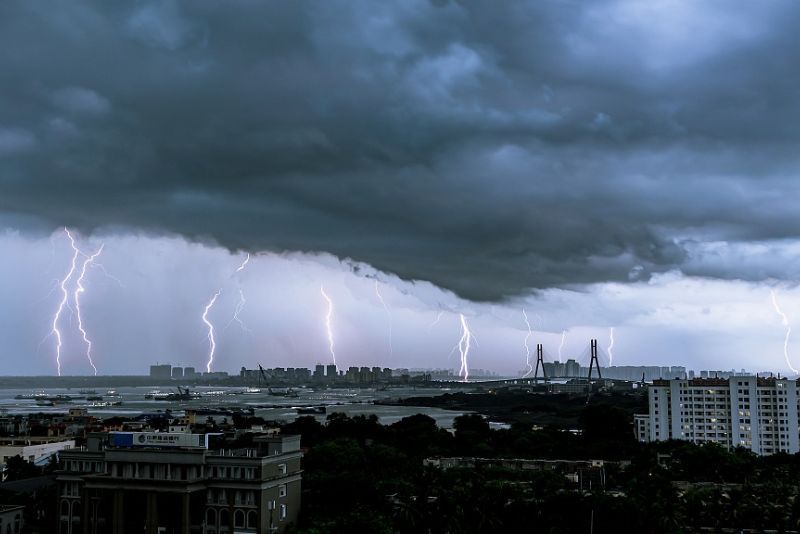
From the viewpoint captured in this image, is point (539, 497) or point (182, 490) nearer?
point (182, 490)

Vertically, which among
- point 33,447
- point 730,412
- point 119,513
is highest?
point 119,513

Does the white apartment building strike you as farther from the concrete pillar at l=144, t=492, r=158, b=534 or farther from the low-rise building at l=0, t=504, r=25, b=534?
the low-rise building at l=0, t=504, r=25, b=534

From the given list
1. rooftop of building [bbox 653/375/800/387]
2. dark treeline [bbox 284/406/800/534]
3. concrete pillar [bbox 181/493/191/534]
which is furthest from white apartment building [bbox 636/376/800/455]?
concrete pillar [bbox 181/493/191/534]

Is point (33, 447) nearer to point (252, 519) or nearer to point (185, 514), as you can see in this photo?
point (185, 514)

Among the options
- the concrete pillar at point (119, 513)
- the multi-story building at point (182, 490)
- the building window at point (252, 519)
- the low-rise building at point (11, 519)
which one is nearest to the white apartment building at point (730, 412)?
the multi-story building at point (182, 490)

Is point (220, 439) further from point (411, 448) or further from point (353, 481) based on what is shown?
point (353, 481)

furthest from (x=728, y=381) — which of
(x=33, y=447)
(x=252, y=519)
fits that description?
(x=33, y=447)

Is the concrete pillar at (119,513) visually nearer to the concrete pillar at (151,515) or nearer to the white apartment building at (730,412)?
the concrete pillar at (151,515)
